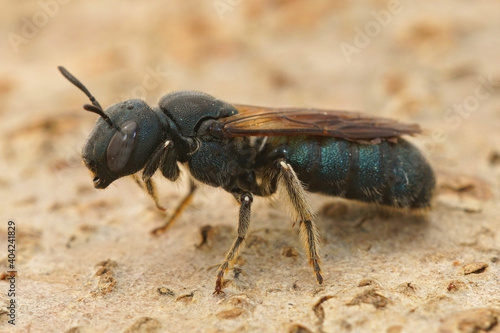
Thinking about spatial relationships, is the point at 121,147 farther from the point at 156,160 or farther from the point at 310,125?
the point at 310,125

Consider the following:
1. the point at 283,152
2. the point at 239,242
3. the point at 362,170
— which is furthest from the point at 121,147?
the point at 362,170

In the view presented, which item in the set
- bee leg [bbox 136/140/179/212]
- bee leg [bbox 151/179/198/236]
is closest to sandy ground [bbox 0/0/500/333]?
bee leg [bbox 151/179/198/236]

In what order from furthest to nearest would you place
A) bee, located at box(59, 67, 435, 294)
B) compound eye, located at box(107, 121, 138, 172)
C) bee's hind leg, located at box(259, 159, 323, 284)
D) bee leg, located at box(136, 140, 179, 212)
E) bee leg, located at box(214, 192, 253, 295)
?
1. bee, located at box(59, 67, 435, 294)
2. bee leg, located at box(136, 140, 179, 212)
3. bee's hind leg, located at box(259, 159, 323, 284)
4. compound eye, located at box(107, 121, 138, 172)
5. bee leg, located at box(214, 192, 253, 295)

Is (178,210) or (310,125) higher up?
(310,125)

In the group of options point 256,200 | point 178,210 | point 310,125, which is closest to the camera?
point 310,125

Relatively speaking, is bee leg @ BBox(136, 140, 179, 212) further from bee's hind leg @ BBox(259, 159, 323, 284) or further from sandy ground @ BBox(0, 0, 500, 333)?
bee's hind leg @ BBox(259, 159, 323, 284)

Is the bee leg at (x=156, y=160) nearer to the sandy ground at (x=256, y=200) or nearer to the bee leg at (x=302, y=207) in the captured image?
the sandy ground at (x=256, y=200)

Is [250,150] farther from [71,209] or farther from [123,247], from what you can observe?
[71,209]

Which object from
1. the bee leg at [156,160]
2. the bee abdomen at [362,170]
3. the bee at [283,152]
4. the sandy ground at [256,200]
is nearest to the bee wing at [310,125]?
the bee at [283,152]
